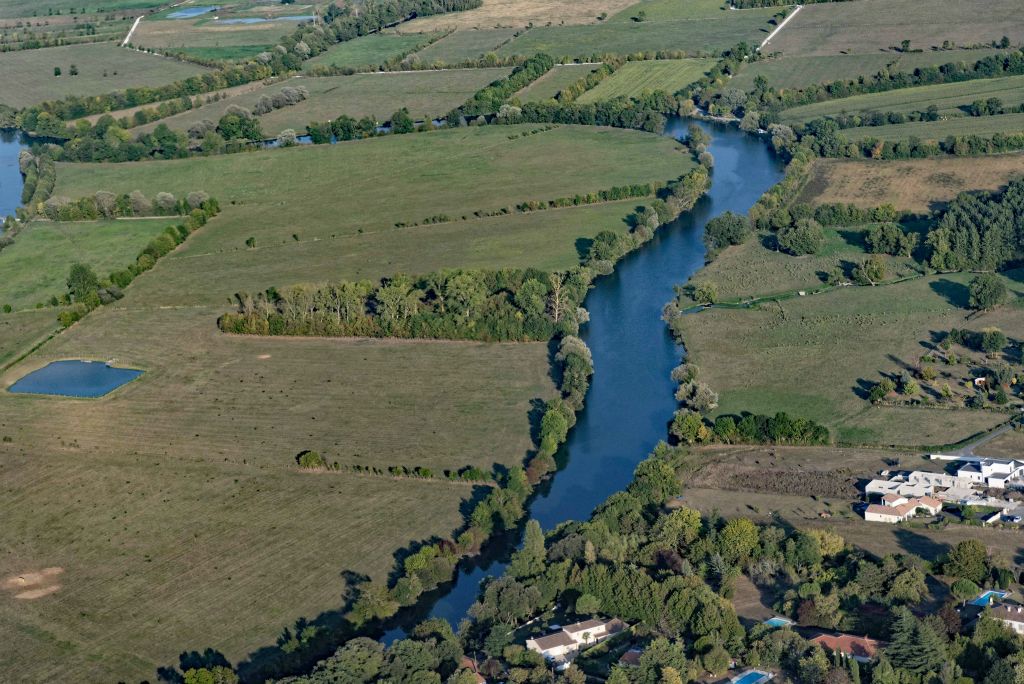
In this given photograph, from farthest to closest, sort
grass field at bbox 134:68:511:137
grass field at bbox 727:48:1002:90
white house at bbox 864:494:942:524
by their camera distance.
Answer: grass field at bbox 134:68:511:137
grass field at bbox 727:48:1002:90
white house at bbox 864:494:942:524

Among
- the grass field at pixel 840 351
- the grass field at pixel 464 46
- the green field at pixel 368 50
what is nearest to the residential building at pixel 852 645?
the grass field at pixel 840 351

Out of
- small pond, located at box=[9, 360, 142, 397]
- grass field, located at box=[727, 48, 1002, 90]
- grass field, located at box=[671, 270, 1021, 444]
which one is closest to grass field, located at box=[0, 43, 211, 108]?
grass field, located at box=[727, 48, 1002, 90]

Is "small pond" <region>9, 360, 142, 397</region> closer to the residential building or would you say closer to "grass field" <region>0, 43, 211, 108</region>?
the residential building

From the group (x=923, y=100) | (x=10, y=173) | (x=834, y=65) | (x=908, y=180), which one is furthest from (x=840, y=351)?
(x=10, y=173)

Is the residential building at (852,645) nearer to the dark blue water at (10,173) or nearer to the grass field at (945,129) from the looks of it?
the grass field at (945,129)

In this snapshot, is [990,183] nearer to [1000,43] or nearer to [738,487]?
[1000,43]

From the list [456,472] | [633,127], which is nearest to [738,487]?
[456,472]

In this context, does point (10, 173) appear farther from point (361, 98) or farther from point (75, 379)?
point (75, 379)
